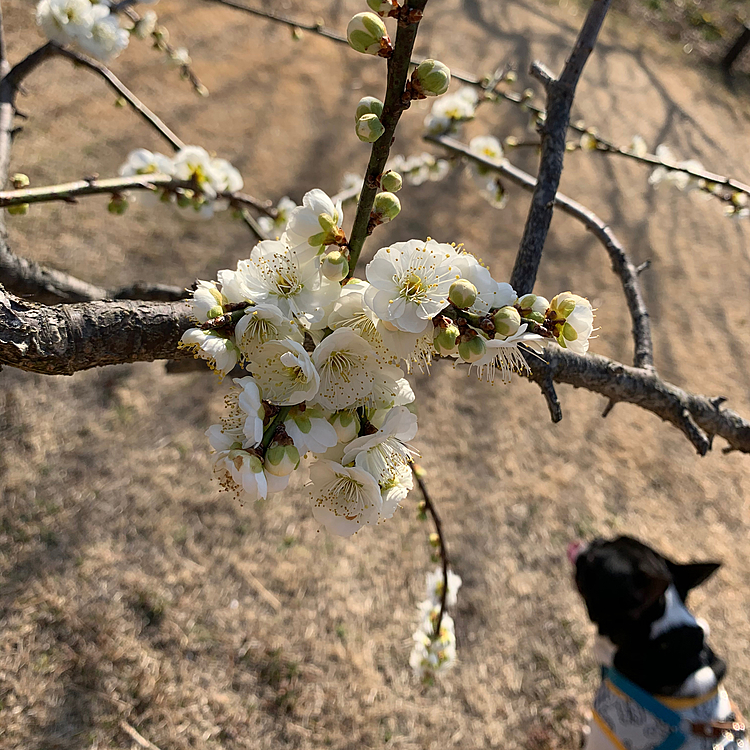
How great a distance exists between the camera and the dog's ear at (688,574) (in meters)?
1.47

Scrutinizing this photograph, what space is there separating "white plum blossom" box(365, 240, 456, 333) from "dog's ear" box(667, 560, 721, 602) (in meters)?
1.37

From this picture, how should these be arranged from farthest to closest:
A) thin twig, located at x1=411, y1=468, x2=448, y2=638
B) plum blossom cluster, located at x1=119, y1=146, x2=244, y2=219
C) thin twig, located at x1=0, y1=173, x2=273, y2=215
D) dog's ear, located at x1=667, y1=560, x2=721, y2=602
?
dog's ear, located at x1=667, y1=560, x2=721, y2=602, plum blossom cluster, located at x1=119, y1=146, x2=244, y2=219, thin twig, located at x1=411, y1=468, x2=448, y2=638, thin twig, located at x1=0, y1=173, x2=273, y2=215

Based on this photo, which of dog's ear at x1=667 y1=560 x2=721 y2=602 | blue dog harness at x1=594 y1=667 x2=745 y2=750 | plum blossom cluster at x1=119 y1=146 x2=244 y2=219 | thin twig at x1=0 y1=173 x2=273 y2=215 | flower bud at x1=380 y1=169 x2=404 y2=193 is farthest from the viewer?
dog's ear at x1=667 y1=560 x2=721 y2=602

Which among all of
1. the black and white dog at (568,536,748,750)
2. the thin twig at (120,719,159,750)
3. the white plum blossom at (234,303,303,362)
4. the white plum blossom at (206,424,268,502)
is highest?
the white plum blossom at (234,303,303,362)

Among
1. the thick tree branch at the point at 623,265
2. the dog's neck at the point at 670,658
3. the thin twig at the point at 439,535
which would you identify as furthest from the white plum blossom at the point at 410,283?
the dog's neck at the point at 670,658

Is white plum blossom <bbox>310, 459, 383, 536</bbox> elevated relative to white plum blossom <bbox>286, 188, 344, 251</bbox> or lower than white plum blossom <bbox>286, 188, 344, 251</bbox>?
lower

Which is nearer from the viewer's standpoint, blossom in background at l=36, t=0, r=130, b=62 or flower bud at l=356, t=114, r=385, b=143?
flower bud at l=356, t=114, r=385, b=143

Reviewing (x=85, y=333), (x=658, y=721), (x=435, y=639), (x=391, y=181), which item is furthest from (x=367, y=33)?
(x=658, y=721)

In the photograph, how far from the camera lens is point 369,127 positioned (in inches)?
19.2

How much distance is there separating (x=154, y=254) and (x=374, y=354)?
249cm

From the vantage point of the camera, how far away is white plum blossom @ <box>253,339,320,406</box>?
0.50 m

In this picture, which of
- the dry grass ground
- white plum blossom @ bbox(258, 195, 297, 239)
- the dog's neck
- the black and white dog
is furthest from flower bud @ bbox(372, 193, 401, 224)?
the dry grass ground

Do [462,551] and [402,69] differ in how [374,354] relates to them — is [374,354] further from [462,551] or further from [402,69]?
[462,551]

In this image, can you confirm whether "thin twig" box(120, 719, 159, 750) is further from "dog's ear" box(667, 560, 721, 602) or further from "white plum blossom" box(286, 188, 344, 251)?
"white plum blossom" box(286, 188, 344, 251)
